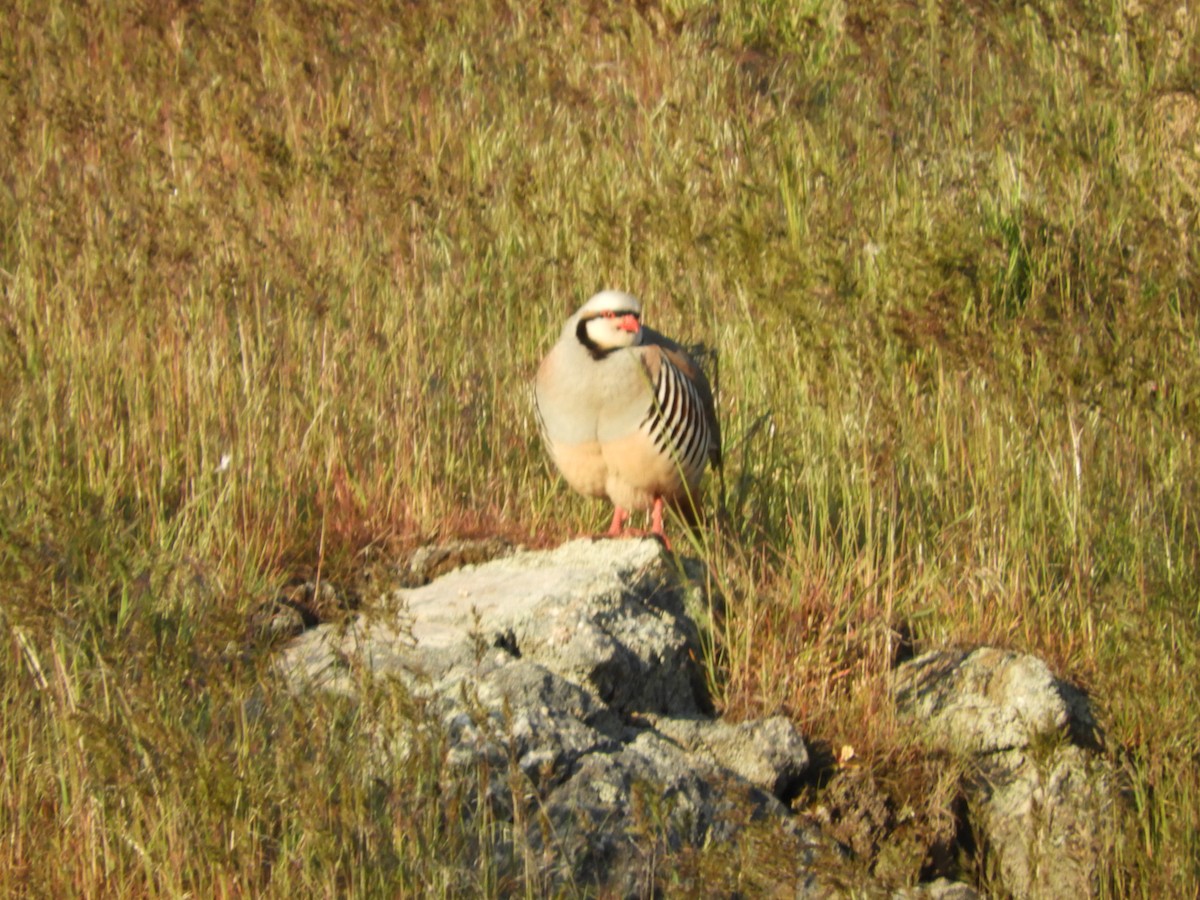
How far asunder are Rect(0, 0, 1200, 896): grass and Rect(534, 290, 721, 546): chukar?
0.91 ft

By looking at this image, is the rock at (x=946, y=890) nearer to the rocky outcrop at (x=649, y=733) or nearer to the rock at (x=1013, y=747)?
the rocky outcrop at (x=649, y=733)

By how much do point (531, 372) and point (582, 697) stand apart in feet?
7.18

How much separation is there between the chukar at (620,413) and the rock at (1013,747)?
0.86 metres

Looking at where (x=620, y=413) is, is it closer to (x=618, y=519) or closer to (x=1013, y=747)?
(x=618, y=519)

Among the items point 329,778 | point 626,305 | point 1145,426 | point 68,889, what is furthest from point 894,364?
point 68,889

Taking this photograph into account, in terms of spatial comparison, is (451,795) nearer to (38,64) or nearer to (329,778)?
(329,778)

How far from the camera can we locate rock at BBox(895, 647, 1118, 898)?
147 inches

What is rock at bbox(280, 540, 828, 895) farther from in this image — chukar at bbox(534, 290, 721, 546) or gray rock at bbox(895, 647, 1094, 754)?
gray rock at bbox(895, 647, 1094, 754)

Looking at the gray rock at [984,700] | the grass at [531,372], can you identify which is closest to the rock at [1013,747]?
the gray rock at [984,700]

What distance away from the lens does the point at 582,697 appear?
3549 mm

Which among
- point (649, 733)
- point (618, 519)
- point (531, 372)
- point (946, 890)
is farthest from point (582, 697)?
point (531, 372)

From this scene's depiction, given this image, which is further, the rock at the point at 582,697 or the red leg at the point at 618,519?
the red leg at the point at 618,519

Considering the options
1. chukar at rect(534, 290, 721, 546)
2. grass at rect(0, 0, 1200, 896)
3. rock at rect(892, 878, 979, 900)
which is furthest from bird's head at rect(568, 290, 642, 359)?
rock at rect(892, 878, 979, 900)

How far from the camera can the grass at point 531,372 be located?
304 cm
